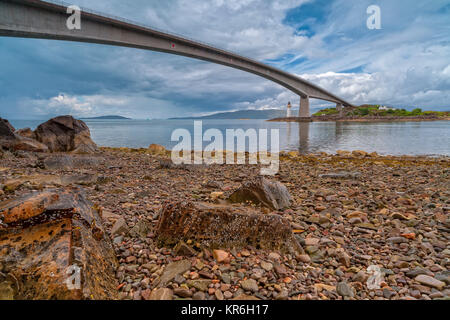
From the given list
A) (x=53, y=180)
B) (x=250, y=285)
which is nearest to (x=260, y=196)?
(x=250, y=285)

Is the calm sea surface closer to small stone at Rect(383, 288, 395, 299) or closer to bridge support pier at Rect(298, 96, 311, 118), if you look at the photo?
small stone at Rect(383, 288, 395, 299)

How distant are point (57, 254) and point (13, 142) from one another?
11.9 m

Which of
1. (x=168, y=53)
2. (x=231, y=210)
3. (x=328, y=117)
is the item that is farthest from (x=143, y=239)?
(x=328, y=117)

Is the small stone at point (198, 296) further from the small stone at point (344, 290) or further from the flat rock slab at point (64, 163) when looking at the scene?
the flat rock slab at point (64, 163)

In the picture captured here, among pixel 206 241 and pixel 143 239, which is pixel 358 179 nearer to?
pixel 206 241

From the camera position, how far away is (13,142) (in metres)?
10.3

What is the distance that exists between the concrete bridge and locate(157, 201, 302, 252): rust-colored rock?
84.6 ft

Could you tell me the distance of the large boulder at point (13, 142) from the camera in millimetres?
10058

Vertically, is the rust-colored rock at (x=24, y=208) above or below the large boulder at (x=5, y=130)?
below

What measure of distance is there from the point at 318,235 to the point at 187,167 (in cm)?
602

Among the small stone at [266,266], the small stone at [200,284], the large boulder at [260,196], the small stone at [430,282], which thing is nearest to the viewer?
the small stone at [200,284]

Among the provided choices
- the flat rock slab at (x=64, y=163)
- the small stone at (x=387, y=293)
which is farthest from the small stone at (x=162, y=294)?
the flat rock slab at (x=64, y=163)

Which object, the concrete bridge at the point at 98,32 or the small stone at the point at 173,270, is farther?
the concrete bridge at the point at 98,32

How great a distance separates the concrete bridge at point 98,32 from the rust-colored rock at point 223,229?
84.6 ft
